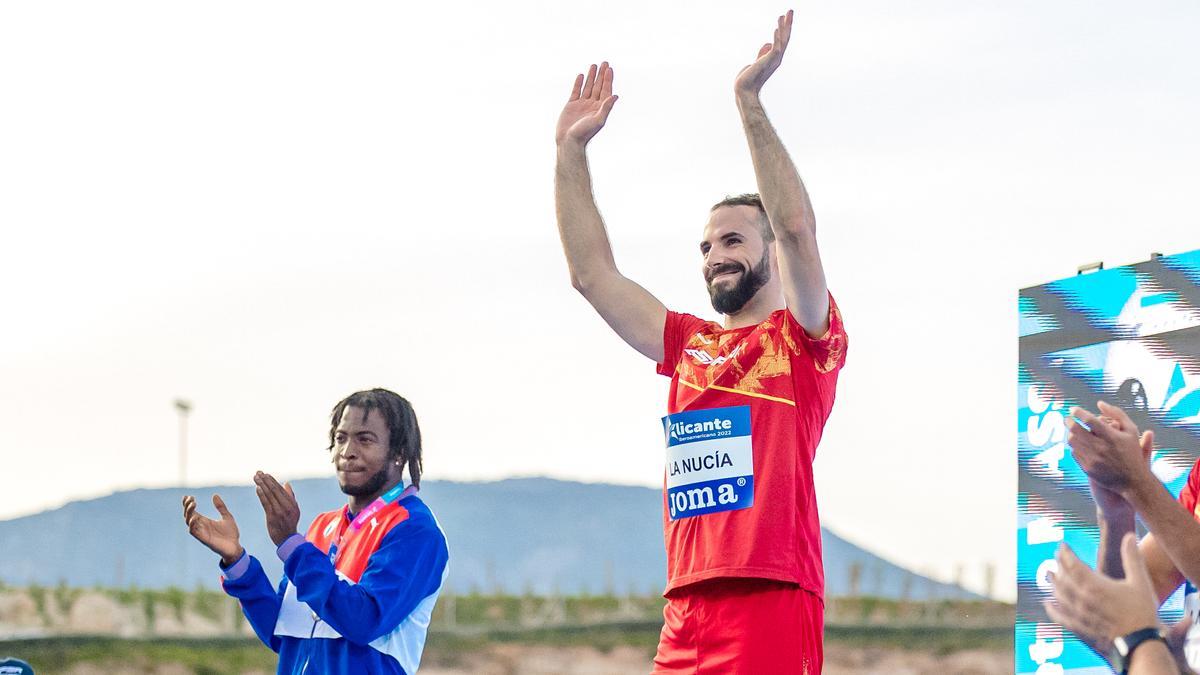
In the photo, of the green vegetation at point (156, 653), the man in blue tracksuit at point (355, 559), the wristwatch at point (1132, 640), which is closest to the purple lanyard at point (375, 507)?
the man in blue tracksuit at point (355, 559)

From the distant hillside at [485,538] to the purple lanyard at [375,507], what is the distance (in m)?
90.0

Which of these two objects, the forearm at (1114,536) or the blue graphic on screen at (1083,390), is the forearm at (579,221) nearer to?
the blue graphic on screen at (1083,390)

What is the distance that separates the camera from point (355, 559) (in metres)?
4.71

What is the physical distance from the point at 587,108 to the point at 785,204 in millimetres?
1078

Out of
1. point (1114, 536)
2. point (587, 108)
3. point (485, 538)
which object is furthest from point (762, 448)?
point (485, 538)

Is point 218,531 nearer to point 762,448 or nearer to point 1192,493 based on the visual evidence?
point 762,448

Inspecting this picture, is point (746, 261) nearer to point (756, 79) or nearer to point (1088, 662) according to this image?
point (756, 79)

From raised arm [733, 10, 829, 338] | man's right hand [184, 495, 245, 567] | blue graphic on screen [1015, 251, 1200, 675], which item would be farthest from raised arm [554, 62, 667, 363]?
blue graphic on screen [1015, 251, 1200, 675]

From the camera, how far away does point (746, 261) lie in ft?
14.4

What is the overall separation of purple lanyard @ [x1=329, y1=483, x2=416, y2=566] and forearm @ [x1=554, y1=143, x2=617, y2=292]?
78 centimetres

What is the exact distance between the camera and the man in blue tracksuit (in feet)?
14.6

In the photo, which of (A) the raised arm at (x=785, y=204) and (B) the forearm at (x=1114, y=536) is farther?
(A) the raised arm at (x=785, y=204)

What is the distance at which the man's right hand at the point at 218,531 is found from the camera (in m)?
4.70

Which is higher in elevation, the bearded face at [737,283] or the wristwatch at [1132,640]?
the bearded face at [737,283]
